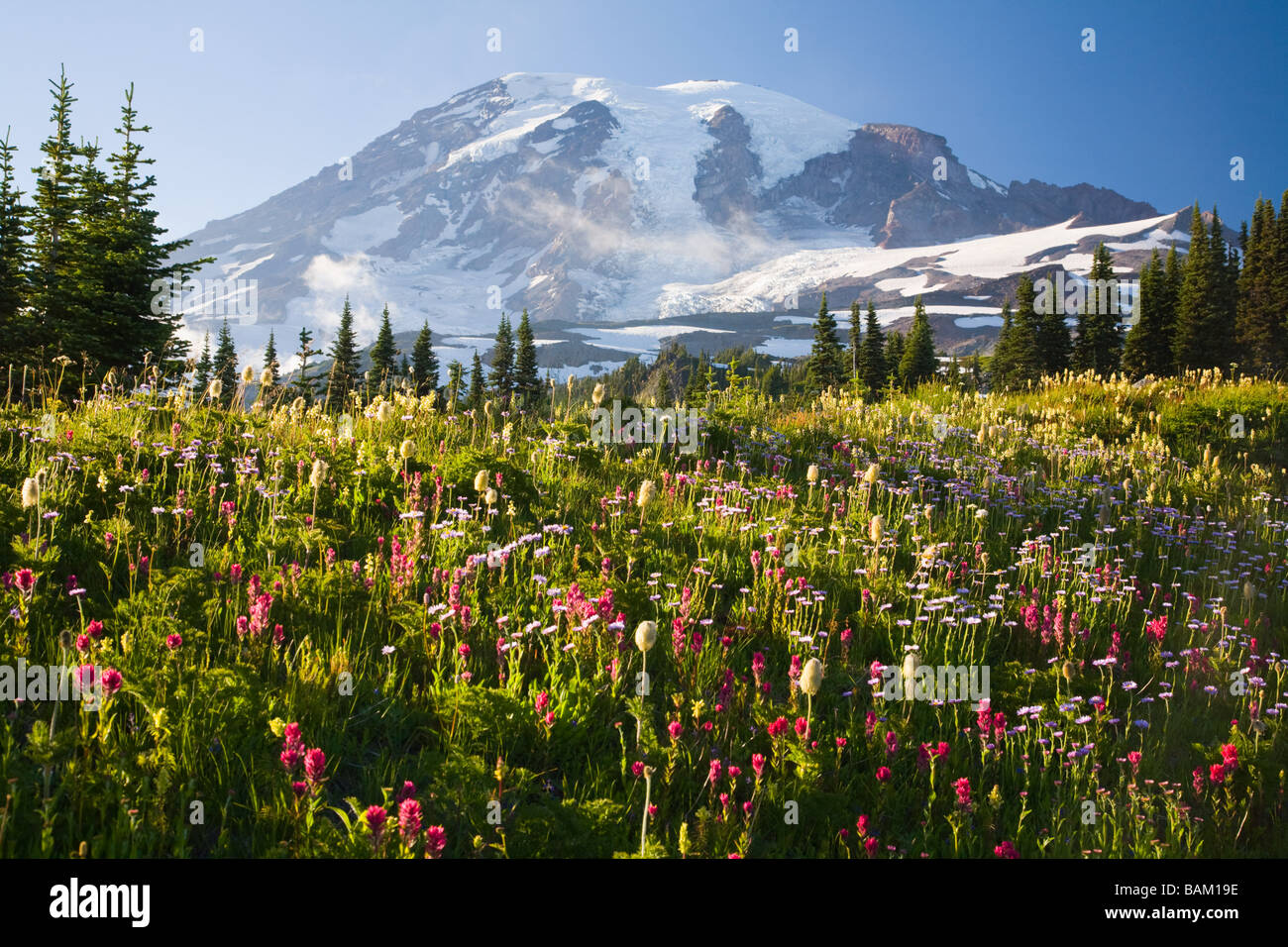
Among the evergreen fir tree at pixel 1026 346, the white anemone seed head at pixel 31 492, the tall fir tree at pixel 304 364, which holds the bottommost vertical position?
the white anemone seed head at pixel 31 492

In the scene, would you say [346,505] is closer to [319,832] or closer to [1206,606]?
[319,832]

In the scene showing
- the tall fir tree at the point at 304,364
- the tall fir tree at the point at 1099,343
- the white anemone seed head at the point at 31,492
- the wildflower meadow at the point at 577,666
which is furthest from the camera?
the tall fir tree at the point at 1099,343

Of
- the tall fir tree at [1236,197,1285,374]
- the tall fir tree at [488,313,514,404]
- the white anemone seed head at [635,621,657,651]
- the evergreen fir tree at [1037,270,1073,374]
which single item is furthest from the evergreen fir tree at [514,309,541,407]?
the tall fir tree at [1236,197,1285,374]

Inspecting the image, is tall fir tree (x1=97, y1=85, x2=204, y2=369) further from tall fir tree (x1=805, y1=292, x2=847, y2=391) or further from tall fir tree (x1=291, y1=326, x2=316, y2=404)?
tall fir tree (x1=805, y1=292, x2=847, y2=391)

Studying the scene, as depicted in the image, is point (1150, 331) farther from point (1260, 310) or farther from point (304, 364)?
point (304, 364)

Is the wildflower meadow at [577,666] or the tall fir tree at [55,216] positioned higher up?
the tall fir tree at [55,216]

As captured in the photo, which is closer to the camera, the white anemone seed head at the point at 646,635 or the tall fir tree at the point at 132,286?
the white anemone seed head at the point at 646,635

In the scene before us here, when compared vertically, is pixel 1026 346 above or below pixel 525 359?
above

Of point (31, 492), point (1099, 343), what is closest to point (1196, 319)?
point (1099, 343)

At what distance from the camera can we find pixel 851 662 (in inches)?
177

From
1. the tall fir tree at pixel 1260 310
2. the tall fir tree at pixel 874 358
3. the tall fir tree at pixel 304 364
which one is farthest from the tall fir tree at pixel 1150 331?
the tall fir tree at pixel 304 364

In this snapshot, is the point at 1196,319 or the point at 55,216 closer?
the point at 55,216

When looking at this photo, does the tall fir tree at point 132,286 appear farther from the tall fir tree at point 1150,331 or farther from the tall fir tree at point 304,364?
the tall fir tree at point 1150,331

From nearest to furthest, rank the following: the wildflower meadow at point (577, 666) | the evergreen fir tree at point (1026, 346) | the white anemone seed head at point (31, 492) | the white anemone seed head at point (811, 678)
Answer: the wildflower meadow at point (577, 666), the white anemone seed head at point (811, 678), the white anemone seed head at point (31, 492), the evergreen fir tree at point (1026, 346)
